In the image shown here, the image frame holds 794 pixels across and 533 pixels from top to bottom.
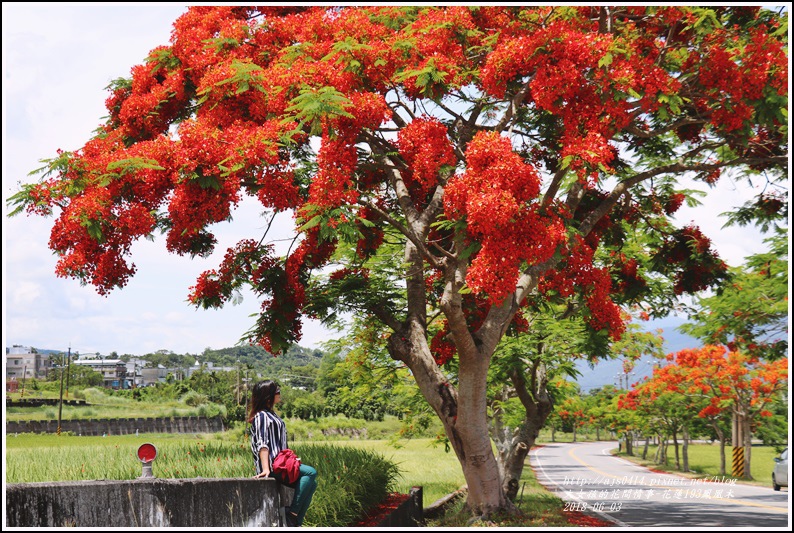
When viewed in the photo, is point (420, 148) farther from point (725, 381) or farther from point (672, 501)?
point (725, 381)

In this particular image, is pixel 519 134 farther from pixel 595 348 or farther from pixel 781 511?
pixel 781 511

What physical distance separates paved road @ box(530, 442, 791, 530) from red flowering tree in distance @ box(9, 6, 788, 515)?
4350mm

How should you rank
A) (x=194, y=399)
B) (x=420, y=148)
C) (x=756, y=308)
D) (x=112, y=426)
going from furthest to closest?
(x=194, y=399), (x=112, y=426), (x=756, y=308), (x=420, y=148)

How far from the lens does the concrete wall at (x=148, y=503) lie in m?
5.73

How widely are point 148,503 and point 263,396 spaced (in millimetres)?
1208

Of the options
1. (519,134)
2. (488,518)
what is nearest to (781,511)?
(488,518)

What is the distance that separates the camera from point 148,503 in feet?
19.3

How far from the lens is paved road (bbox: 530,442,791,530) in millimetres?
13453

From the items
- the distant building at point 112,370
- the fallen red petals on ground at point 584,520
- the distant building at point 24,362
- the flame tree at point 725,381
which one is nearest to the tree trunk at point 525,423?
the fallen red petals on ground at point 584,520

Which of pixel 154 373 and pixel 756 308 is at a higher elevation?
pixel 756 308

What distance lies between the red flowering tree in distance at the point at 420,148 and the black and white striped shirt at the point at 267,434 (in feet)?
9.78

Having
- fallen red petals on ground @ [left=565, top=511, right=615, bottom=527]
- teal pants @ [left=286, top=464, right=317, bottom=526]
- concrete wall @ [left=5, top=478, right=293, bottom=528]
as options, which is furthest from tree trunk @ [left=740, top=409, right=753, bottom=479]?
concrete wall @ [left=5, top=478, right=293, bottom=528]

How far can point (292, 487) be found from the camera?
241 inches

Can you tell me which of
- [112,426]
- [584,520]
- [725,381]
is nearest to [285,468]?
[584,520]
